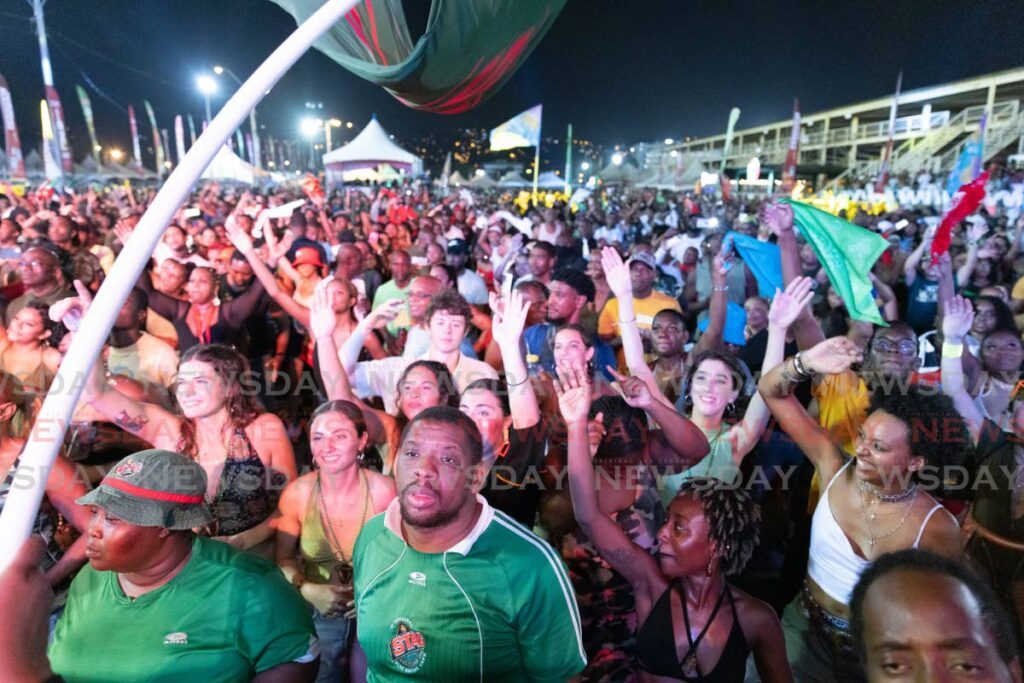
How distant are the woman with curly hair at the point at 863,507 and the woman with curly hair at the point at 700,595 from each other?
42 centimetres

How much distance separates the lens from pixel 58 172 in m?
16.6

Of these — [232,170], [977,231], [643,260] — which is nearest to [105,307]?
[643,260]

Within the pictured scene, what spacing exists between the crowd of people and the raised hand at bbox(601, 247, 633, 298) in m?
0.03

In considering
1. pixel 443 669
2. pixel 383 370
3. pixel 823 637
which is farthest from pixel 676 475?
pixel 383 370

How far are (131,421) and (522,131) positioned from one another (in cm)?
1790

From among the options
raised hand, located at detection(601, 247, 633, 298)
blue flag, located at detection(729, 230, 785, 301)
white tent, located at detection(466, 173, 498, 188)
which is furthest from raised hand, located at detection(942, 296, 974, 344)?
white tent, located at detection(466, 173, 498, 188)

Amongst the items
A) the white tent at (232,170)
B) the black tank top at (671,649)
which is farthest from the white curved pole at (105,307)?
the white tent at (232,170)

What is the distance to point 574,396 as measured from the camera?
2.74 m

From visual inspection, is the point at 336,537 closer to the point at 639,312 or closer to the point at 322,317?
the point at 322,317

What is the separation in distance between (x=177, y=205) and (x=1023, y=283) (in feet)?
25.9

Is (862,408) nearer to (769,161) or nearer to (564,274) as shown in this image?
(564,274)

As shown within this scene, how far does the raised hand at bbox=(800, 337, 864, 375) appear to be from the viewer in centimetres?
274

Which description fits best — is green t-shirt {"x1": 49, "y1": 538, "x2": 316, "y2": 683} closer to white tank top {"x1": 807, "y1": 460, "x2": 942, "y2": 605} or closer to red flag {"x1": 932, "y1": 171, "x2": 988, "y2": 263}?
white tank top {"x1": 807, "y1": 460, "x2": 942, "y2": 605}

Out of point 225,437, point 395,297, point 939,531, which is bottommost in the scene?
point 939,531
